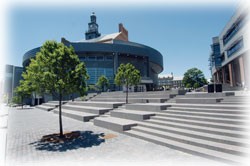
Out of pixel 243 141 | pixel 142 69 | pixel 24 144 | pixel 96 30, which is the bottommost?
pixel 24 144

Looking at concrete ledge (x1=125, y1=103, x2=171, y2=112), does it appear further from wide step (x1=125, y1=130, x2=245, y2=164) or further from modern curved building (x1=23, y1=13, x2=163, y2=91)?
modern curved building (x1=23, y1=13, x2=163, y2=91)

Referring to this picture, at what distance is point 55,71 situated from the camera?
28.7 ft

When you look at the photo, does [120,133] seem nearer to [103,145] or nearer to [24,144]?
[103,145]

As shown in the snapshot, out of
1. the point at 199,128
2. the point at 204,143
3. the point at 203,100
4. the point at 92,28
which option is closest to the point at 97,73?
the point at 203,100

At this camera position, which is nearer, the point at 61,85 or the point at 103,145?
the point at 103,145

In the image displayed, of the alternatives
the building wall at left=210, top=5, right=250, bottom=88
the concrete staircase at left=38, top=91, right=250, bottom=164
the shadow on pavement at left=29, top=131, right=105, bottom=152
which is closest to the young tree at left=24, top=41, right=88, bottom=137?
the shadow on pavement at left=29, top=131, right=105, bottom=152

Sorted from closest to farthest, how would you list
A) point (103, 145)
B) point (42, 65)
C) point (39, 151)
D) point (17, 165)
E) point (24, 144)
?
point (17, 165)
point (39, 151)
point (103, 145)
point (24, 144)
point (42, 65)

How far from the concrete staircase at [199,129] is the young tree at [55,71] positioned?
12.8 feet

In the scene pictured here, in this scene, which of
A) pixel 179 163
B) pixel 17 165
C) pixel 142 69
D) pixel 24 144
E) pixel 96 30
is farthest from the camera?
pixel 96 30

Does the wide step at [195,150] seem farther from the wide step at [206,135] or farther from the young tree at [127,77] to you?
the young tree at [127,77]

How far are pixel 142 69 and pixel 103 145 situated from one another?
2087 inches

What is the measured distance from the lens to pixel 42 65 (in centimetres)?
855

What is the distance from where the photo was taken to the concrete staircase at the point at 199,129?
534 centimetres

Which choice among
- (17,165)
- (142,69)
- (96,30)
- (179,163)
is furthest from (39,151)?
(96,30)
